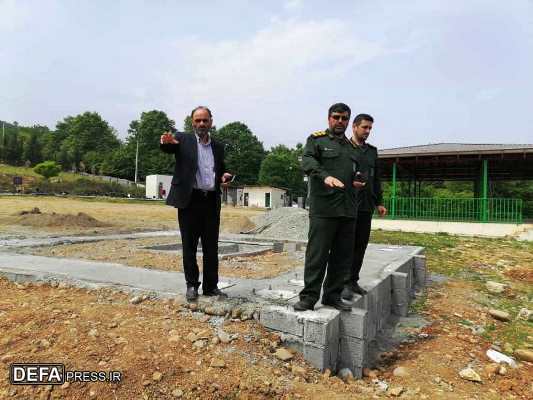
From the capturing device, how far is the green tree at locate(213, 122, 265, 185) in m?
57.5

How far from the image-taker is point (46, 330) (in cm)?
284

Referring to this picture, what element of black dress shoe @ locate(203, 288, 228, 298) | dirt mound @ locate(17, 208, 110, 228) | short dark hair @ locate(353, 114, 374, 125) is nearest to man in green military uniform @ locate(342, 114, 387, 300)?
short dark hair @ locate(353, 114, 374, 125)

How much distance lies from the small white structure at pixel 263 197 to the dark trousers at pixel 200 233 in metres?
37.0

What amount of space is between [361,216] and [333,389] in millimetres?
1922

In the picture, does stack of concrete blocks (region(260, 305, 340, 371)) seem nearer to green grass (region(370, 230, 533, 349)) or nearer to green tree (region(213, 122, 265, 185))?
green grass (region(370, 230, 533, 349))

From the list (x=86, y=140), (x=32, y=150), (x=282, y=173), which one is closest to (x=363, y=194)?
(x=282, y=173)

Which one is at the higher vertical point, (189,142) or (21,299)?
(189,142)

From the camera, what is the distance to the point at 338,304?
3.26 metres

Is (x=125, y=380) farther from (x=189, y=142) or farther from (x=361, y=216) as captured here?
(x=361, y=216)

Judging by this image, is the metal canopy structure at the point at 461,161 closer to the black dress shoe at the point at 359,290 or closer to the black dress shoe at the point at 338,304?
the black dress shoe at the point at 359,290

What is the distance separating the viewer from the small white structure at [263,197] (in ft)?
137

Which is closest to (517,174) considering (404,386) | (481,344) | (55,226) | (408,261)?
(408,261)

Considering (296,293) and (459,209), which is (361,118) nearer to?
(296,293)

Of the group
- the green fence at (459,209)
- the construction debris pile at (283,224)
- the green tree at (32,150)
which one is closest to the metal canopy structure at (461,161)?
the green fence at (459,209)
